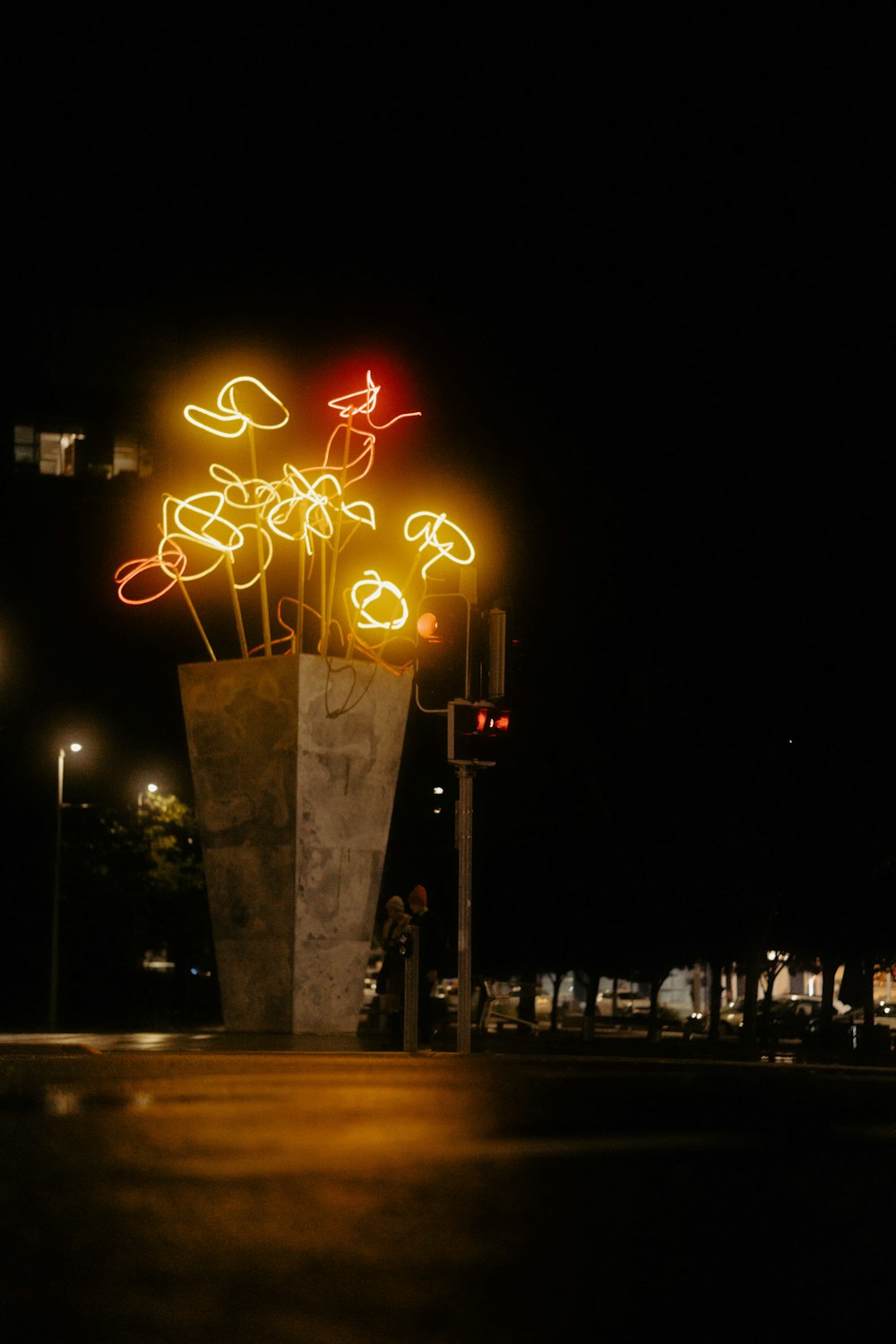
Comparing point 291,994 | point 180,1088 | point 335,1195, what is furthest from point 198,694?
point 335,1195

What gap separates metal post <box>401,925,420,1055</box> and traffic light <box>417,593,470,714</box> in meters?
1.92

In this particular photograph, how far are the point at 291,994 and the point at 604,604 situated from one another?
2517 centimetres

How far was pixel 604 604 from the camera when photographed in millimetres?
40375

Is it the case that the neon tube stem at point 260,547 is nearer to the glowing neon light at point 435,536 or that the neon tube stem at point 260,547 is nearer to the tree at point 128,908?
the glowing neon light at point 435,536

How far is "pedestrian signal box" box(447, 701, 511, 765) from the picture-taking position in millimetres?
13516

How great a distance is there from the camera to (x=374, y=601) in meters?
17.9

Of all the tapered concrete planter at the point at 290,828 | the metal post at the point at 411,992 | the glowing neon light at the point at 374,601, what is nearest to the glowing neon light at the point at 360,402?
the glowing neon light at the point at 374,601

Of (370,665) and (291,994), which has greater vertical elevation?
(370,665)

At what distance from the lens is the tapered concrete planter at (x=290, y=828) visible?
53.6 ft

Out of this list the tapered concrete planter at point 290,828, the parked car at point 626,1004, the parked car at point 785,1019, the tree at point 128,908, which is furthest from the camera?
the parked car at point 626,1004

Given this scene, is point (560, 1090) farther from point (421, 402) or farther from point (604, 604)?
point (421, 402)

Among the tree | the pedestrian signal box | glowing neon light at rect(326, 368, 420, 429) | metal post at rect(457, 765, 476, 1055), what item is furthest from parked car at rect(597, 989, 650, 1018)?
the pedestrian signal box

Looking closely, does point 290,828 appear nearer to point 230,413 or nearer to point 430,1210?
point 230,413

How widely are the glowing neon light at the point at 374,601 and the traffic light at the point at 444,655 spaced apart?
170 inches
